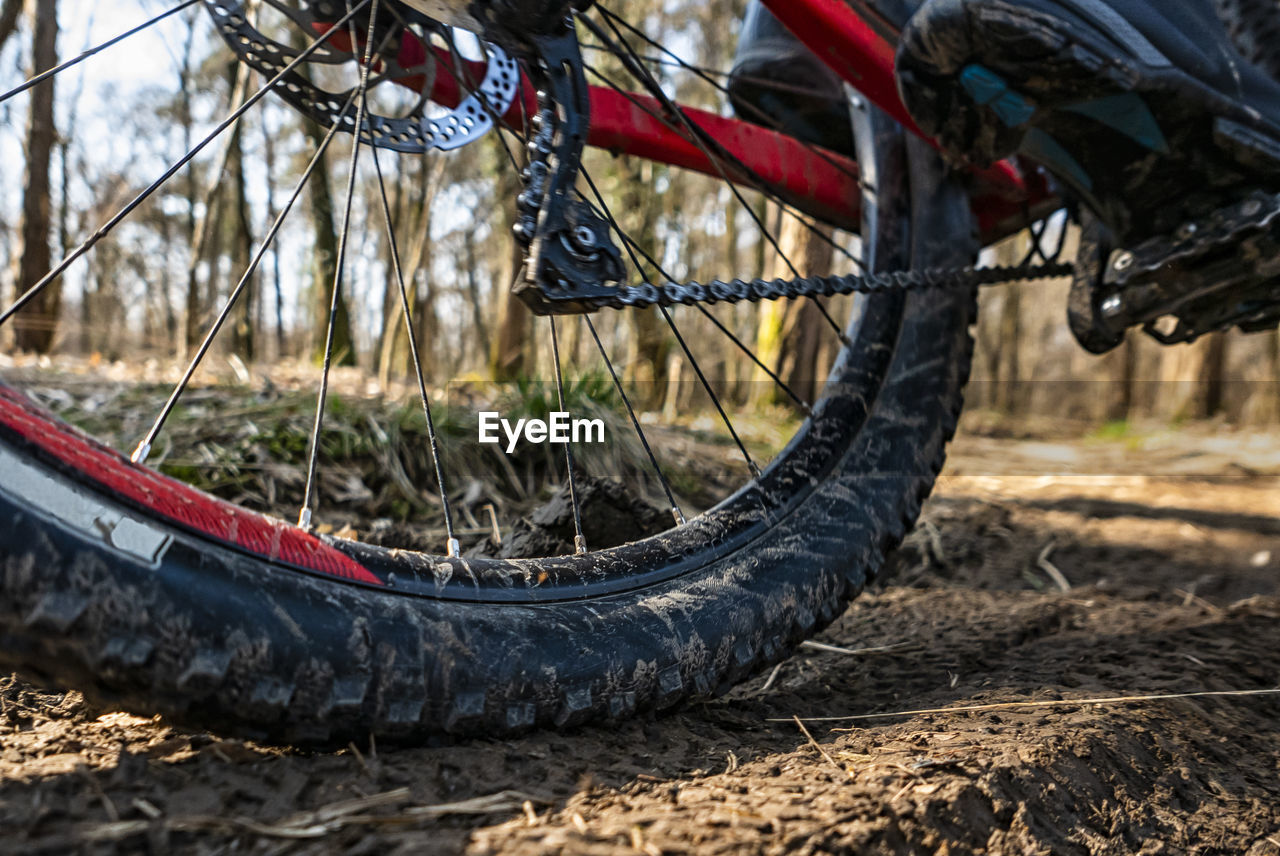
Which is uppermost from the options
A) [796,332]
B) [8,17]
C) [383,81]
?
[8,17]

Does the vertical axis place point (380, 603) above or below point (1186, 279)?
below

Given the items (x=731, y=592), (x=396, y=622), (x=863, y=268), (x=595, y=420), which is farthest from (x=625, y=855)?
(x=595, y=420)

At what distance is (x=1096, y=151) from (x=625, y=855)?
3.97 feet

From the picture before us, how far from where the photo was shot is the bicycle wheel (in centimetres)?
70

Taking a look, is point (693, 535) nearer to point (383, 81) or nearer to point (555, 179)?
point (555, 179)

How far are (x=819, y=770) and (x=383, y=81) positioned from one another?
1189 mm

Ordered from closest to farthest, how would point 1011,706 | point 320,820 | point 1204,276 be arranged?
point 320,820, point 1011,706, point 1204,276

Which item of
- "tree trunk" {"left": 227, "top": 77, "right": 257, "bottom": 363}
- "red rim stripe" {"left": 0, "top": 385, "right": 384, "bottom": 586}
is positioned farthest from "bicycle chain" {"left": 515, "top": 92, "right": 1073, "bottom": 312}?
"tree trunk" {"left": 227, "top": 77, "right": 257, "bottom": 363}

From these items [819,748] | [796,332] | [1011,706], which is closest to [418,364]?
[819,748]

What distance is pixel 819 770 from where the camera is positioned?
33.9 inches

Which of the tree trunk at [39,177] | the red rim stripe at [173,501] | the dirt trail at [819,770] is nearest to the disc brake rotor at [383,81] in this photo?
the red rim stripe at [173,501]

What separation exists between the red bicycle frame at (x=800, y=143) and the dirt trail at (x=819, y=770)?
0.82 m

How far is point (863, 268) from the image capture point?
149cm

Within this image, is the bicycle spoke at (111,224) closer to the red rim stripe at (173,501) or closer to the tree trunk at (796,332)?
the red rim stripe at (173,501)
